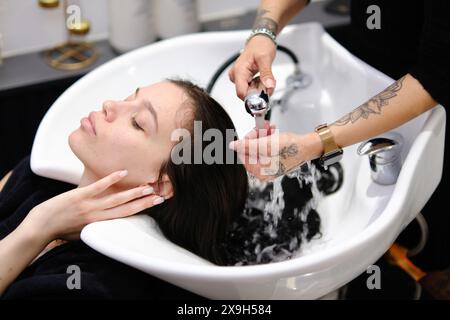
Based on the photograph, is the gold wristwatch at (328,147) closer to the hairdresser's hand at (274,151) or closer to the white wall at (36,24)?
the hairdresser's hand at (274,151)

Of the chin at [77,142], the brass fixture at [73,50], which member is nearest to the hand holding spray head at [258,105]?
the chin at [77,142]

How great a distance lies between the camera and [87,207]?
3.86 ft

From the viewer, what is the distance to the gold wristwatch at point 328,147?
3.69 ft

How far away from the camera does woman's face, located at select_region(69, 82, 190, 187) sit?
3.87ft

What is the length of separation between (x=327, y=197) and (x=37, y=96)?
3.10ft

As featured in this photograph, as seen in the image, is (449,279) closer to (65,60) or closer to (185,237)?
(185,237)

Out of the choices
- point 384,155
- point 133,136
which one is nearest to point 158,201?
point 133,136

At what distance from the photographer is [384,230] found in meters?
1.05

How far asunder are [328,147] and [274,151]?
0.38ft

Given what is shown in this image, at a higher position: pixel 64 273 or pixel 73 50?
pixel 73 50

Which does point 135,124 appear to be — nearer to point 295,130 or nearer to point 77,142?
point 77,142

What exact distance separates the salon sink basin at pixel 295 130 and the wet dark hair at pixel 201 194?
0.06 metres

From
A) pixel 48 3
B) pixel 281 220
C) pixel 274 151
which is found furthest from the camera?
Result: pixel 48 3
